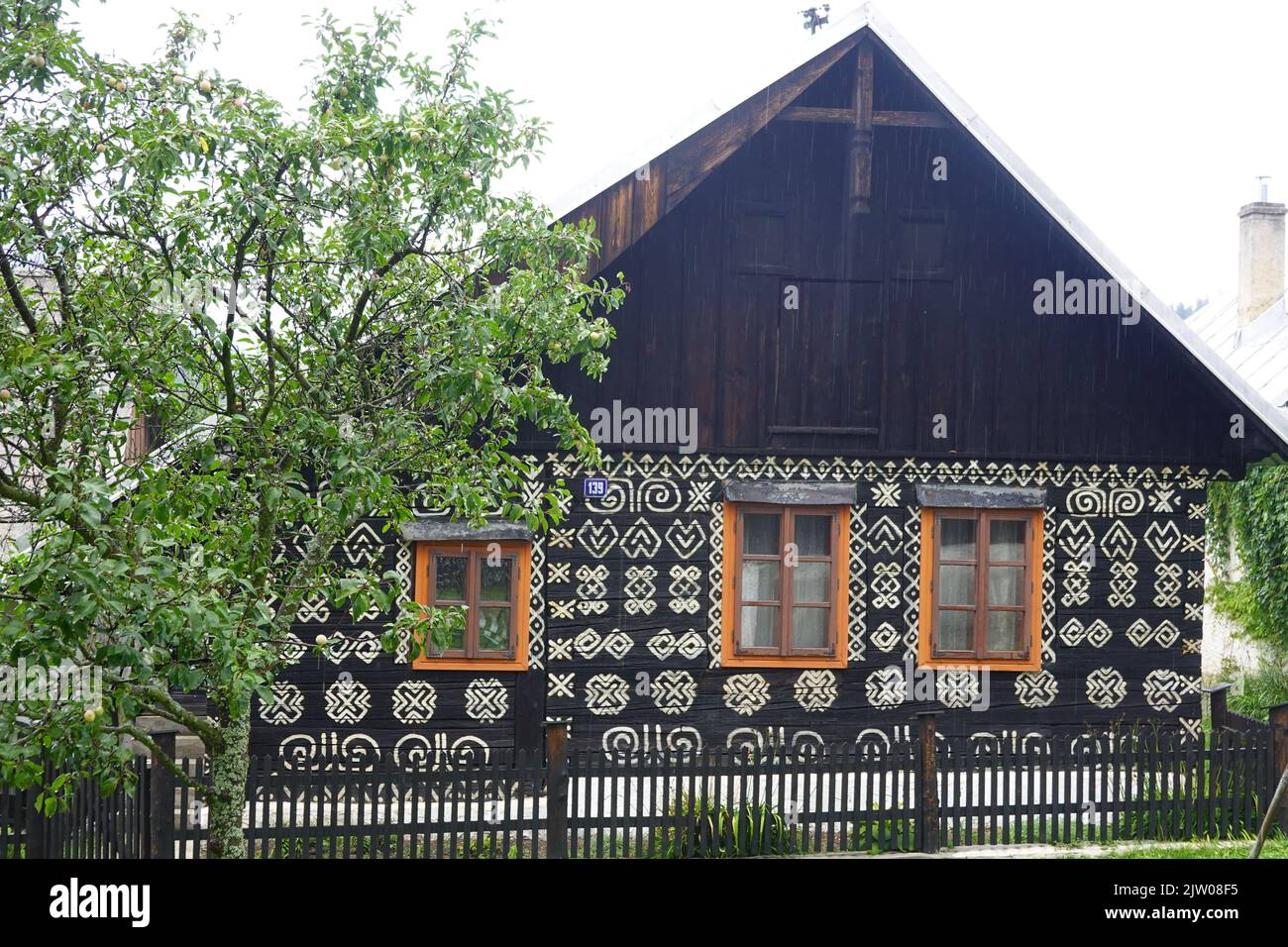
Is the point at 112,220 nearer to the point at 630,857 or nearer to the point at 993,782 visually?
the point at 630,857

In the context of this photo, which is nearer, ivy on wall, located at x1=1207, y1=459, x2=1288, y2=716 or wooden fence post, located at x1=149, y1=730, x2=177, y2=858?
wooden fence post, located at x1=149, y1=730, x2=177, y2=858

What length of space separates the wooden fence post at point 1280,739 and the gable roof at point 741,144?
3.03 meters

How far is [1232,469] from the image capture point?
12.7 meters

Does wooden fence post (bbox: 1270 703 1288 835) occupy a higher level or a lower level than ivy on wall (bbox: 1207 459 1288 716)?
lower

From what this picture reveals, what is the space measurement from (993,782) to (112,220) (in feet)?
25.0

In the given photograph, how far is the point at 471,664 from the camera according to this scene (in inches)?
464

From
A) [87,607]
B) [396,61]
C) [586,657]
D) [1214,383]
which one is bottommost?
[586,657]

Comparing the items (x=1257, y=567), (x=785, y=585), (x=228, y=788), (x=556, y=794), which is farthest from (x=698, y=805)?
(x=1257, y=567)

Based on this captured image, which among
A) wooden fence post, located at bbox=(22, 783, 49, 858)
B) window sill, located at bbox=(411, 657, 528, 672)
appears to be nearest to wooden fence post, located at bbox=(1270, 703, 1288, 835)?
window sill, located at bbox=(411, 657, 528, 672)

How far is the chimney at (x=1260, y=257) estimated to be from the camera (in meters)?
22.3

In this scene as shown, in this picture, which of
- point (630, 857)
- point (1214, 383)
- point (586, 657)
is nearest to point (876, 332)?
point (1214, 383)

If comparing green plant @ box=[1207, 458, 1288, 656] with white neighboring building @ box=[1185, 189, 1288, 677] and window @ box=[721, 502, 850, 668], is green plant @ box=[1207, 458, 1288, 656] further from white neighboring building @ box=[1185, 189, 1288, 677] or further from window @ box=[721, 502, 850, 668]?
window @ box=[721, 502, 850, 668]

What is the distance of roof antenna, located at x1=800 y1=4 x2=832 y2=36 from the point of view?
1347cm

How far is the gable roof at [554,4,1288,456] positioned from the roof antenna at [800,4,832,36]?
92.3 inches
